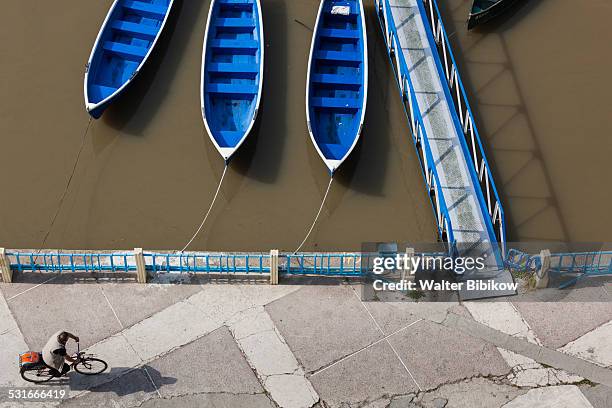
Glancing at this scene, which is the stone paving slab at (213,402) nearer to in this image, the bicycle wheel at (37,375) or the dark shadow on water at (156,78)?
the bicycle wheel at (37,375)

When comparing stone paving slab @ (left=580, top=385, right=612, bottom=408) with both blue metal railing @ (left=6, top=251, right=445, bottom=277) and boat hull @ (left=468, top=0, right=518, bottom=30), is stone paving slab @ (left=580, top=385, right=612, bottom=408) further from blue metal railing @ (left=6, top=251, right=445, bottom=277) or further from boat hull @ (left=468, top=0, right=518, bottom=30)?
boat hull @ (left=468, top=0, right=518, bottom=30)

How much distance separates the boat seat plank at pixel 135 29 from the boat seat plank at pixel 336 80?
564 cm

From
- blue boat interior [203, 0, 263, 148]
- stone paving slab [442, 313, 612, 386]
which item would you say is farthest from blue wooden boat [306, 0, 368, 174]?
stone paving slab [442, 313, 612, 386]

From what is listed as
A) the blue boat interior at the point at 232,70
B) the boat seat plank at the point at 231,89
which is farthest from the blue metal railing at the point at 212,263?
the boat seat plank at the point at 231,89

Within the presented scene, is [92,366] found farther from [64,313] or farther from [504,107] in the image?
[504,107]

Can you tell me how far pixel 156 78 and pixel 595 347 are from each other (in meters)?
15.2

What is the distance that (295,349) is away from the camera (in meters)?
17.6

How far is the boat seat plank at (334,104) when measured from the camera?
23.1 m

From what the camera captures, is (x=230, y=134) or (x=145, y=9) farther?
(x=145, y=9)

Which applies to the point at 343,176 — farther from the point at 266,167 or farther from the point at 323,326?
the point at 323,326

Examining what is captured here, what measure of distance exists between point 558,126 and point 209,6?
40.8 feet

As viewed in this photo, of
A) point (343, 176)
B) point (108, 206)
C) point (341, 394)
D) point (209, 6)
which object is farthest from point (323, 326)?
point (209, 6)

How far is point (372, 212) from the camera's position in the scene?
2180cm

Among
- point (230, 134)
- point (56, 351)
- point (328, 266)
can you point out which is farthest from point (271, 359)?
point (230, 134)
